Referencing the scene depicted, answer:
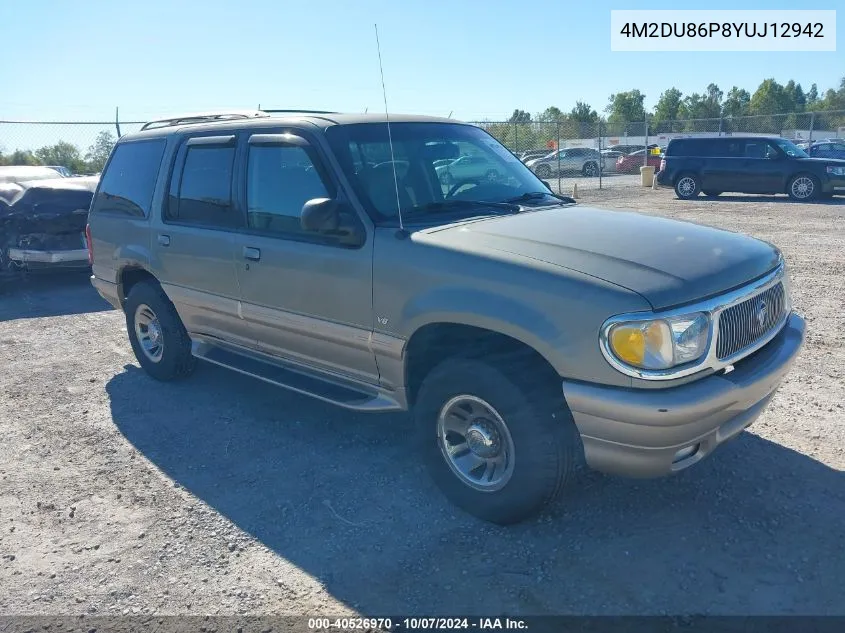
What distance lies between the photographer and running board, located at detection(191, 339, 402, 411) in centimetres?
393

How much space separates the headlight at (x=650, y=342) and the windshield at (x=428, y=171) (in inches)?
56.6

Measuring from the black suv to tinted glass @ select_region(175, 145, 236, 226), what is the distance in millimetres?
17092

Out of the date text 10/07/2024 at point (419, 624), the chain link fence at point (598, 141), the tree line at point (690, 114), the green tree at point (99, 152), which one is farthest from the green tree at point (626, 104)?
the date text 10/07/2024 at point (419, 624)

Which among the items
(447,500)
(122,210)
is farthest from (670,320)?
(122,210)

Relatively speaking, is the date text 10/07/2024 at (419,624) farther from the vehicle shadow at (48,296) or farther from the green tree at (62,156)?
the green tree at (62,156)

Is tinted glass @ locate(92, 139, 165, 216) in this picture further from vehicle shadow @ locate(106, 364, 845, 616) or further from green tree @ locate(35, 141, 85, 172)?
green tree @ locate(35, 141, 85, 172)

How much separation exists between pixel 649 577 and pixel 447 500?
3.64ft

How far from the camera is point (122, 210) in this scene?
18.8 ft

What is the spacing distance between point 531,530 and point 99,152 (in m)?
18.5

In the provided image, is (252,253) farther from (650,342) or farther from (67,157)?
(67,157)

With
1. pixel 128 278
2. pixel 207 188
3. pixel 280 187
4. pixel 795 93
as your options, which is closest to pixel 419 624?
pixel 280 187

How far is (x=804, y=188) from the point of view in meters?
18.0

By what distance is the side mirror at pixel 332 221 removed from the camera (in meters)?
3.65

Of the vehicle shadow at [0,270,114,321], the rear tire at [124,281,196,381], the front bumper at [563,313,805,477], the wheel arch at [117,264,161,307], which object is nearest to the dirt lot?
the rear tire at [124,281,196,381]
